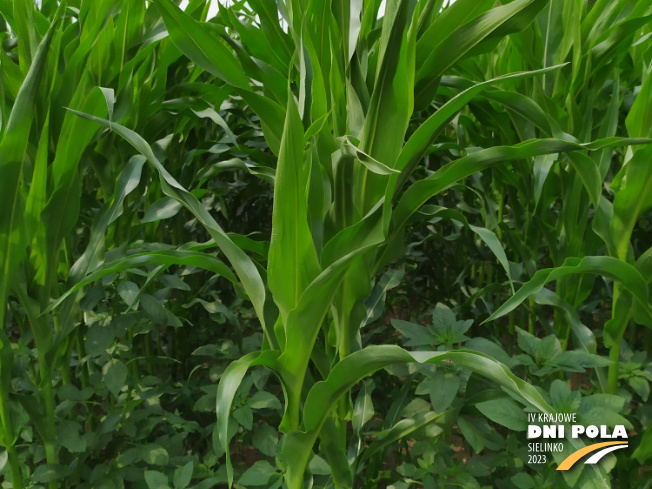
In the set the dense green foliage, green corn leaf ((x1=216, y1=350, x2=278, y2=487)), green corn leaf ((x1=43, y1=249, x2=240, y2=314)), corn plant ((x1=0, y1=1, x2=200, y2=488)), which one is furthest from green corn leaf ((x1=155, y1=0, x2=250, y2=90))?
green corn leaf ((x1=216, y1=350, x2=278, y2=487))

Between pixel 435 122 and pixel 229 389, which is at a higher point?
pixel 435 122

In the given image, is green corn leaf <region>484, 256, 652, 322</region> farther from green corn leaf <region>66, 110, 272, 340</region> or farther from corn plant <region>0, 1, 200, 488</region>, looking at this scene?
corn plant <region>0, 1, 200, 488</region>

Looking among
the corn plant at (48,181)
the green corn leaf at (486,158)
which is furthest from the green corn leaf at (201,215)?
the green corn leaf at (486,158)

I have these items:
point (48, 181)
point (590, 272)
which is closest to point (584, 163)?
point (590, 272)

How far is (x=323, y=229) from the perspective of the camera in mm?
764

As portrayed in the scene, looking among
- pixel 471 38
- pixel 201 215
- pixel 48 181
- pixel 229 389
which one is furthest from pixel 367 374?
pixel 48 181

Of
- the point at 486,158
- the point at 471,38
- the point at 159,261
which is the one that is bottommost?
the point at 159,261

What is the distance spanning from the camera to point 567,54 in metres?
1.03

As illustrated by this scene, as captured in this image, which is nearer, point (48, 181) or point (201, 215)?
point (201, 215)

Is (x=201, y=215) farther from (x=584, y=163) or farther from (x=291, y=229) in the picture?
(x=584, y=163)

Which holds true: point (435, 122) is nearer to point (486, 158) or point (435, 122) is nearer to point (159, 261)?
point (486, 158)

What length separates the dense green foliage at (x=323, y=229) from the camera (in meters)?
0.70

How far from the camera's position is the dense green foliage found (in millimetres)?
697

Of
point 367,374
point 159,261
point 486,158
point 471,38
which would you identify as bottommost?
point 367,374
